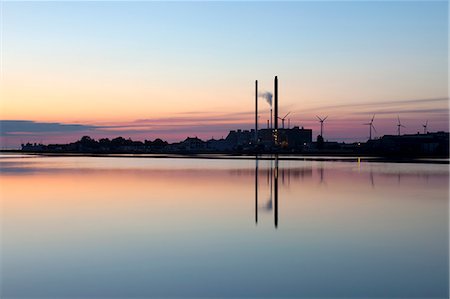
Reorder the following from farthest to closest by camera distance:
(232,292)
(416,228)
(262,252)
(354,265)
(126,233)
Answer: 1. (416,228)
2. (126,233)
3. (262,252)
4. (354,265)
5. (232,292)

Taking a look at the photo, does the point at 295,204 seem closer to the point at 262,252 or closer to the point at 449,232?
the point at 449,232

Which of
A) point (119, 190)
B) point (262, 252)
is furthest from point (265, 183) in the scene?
point (262, 252)

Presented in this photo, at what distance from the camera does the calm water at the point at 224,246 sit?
29.3 feet

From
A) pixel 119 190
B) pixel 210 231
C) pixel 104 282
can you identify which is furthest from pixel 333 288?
pixel 119 190

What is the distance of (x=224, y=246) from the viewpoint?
1232 cm

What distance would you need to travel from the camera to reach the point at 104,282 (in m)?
9.12

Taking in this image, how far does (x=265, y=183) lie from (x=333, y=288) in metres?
22.0

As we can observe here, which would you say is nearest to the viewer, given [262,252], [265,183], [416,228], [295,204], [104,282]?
[104,282]

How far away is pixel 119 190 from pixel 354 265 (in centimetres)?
1790

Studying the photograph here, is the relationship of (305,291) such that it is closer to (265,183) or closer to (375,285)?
(375,285)

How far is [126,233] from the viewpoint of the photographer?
1399 cm

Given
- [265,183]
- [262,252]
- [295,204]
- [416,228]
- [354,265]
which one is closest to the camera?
[354,265]

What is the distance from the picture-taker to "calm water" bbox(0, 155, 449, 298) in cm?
893

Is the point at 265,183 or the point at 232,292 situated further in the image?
the point at 265,183
